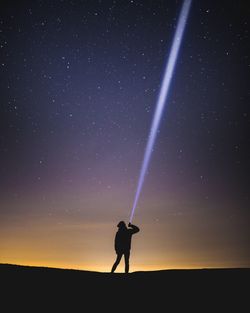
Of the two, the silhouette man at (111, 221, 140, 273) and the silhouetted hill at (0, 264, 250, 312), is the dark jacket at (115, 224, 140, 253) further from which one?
the silhouetted hill at (0, 264, 250, 312)

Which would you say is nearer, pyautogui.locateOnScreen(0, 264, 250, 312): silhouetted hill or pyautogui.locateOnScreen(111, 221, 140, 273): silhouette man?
pyautogui.locateOnScreen(0, 264, 250, 312): silhouetted hill

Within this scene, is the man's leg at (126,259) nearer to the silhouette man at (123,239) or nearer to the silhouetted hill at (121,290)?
the silhouette man at (123,239)

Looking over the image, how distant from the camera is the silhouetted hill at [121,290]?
8797 mm

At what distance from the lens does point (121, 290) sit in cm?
998

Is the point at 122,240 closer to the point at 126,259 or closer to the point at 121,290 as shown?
the point at 126,259

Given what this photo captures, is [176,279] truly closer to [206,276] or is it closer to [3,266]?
[206,276]

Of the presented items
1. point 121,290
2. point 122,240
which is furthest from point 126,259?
point 121,290

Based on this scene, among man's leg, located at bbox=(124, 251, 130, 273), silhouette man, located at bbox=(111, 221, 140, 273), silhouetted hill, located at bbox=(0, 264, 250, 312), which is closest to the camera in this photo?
silhouetted hill, located at bbox=(0, 264, 250, 312)

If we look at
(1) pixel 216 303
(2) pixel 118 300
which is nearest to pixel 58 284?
(2) pixel 118 300

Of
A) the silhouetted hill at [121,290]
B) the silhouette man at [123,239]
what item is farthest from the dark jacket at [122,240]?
the silhouetted hill at [121,290]

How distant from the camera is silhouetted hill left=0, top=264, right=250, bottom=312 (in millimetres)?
8797

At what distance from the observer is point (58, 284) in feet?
34.2

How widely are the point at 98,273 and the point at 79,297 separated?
3.07m

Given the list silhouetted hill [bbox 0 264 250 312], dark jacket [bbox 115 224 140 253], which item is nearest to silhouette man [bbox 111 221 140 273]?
dark jacket [bbox 115 224 140 253]
